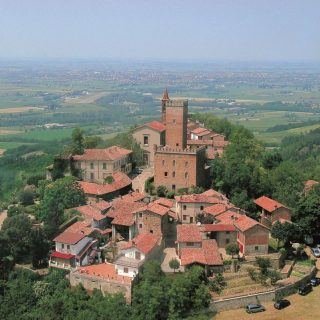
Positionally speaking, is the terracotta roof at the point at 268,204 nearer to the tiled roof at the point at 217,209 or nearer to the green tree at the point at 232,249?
the tiled roof at the point at 217,209

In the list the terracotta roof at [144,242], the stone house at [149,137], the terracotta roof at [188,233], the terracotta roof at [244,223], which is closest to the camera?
the terracotta roof at [144,242]

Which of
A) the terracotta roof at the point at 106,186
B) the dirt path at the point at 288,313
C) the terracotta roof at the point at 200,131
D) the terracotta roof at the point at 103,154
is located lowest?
the dirt path at the point at 288,313

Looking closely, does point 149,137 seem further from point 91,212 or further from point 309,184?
point 309,184

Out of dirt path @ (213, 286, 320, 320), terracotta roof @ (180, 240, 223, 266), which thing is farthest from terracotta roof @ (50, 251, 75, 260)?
dirt path @ (213, 286, 320, 320)

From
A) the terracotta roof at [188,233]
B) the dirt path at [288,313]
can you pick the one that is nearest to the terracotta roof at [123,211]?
the terracotta roof at [188,233]

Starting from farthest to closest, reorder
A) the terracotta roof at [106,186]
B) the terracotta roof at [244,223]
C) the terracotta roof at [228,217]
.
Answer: the terracotta roof at [106,186] < the terracotta roof at [228,217] < the terracotta roof at [244,223]

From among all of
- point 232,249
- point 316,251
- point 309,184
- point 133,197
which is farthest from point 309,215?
point 133,197

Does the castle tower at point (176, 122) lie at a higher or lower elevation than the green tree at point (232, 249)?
higher
